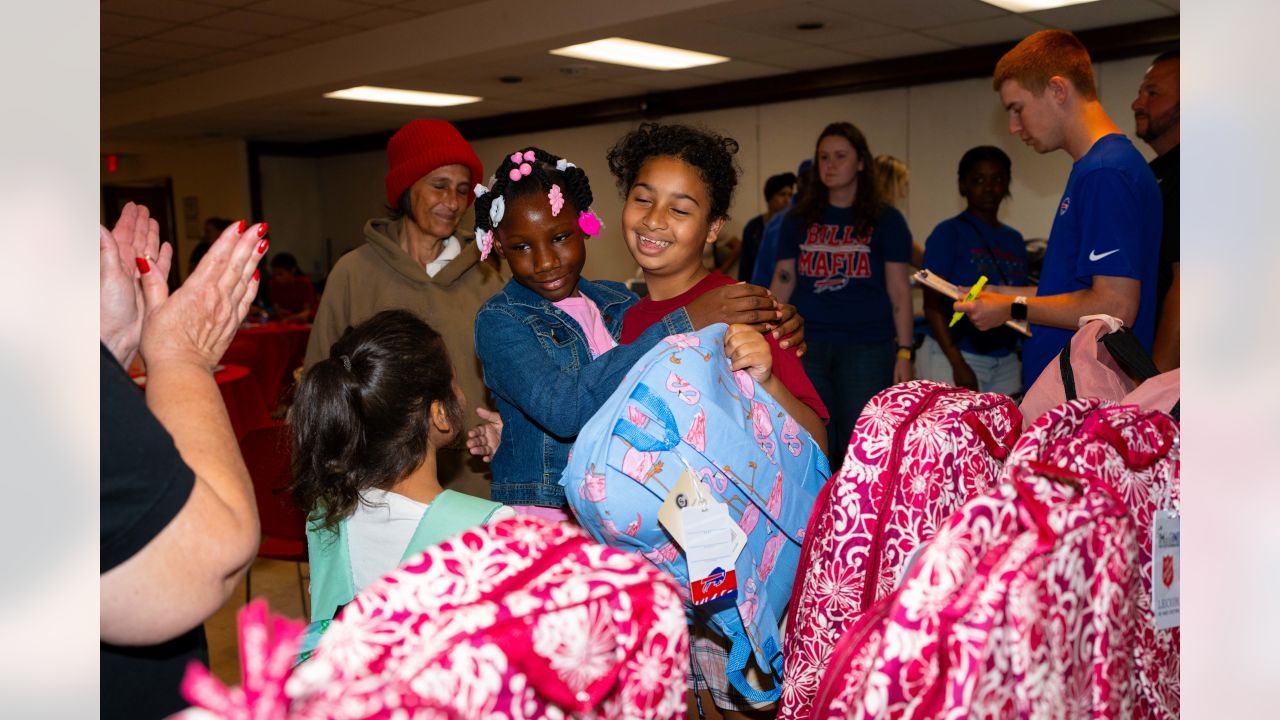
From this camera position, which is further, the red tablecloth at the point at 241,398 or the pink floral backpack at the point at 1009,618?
the red tablecloth at the point at 241,398

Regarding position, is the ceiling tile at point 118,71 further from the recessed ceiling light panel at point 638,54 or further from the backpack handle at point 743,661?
the backpack handle at point 743,661

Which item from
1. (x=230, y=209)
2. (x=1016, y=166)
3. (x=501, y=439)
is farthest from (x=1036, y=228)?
(x=230, y=209)

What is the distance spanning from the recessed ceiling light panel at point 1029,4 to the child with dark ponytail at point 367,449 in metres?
5.85

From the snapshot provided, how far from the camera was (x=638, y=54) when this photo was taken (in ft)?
26.7

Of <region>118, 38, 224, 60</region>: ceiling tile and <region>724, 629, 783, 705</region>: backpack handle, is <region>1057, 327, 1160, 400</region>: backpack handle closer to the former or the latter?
<region>724, 629, 783, 705</region>: backpack handle

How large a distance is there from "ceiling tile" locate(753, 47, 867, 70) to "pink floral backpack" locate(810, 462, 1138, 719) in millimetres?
7450

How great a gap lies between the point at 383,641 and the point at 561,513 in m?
1.10

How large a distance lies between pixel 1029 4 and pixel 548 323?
234 inches

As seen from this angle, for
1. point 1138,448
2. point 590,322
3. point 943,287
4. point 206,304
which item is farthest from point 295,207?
point 1138,448

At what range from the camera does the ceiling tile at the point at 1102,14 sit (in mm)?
6555

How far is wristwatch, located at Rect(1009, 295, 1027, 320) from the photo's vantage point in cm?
246

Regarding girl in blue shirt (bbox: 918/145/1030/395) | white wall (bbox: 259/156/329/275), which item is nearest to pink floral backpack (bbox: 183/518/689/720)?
girl in blue shirt (bbox: 918/145/1030/395)

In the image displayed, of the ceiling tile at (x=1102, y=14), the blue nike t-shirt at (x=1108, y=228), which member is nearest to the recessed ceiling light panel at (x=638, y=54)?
the ceiling tile at (x=1102, y=14)

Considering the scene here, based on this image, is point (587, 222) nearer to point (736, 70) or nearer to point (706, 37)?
point (706, 37)
